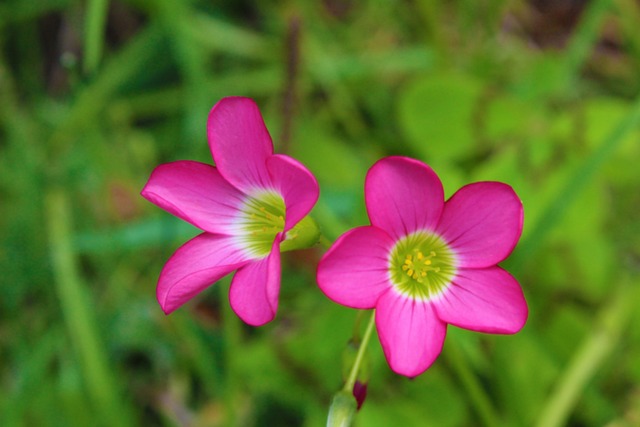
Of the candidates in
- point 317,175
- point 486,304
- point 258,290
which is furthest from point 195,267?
point 317,175

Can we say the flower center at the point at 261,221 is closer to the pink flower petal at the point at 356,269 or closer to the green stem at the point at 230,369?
the pink flower petal at the point at 356,269

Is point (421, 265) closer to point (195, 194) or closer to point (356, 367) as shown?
point (356, 367)

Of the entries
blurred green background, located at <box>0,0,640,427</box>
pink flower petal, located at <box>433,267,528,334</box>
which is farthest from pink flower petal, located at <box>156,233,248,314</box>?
blurred green background, located at <box>0,0,640,427</box>

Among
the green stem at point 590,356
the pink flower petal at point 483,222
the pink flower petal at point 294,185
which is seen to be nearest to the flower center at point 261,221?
the pink flower petal at point 294,185

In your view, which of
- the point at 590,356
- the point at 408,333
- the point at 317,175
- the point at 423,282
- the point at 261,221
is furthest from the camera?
the point at 317,175

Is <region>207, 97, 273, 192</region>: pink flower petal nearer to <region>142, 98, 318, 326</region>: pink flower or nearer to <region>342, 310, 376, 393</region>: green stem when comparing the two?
<region>142, 98, 318, 326</region>: pink flower

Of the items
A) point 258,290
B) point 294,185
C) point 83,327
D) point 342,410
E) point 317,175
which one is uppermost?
point 294,185

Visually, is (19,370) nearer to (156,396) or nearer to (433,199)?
(156,396)
